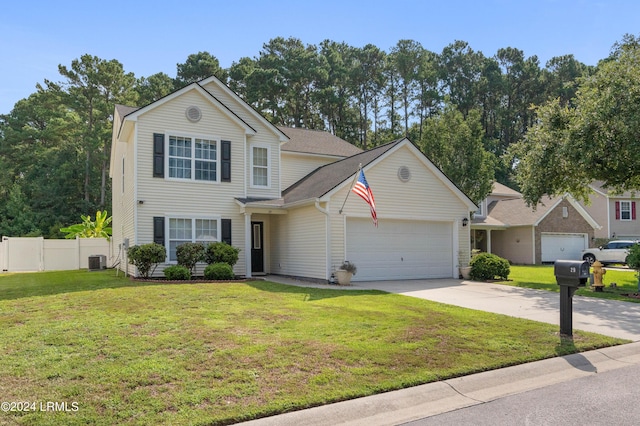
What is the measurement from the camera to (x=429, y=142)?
28.5 meters

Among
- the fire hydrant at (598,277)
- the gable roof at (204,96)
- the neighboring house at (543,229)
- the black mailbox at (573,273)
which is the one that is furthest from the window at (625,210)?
the black mailbox at (573,273)

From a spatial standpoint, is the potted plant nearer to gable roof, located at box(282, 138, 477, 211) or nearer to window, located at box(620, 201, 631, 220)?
gable roof, located at box(282, 138, 477, 211)

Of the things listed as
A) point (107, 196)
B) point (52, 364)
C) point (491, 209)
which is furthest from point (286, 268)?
point (107, 196)

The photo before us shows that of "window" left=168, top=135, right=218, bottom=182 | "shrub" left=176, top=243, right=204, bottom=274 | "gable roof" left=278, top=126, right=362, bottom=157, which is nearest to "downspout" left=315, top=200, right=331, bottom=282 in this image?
"shrub" left=176, top=243, right=204, bottom=274

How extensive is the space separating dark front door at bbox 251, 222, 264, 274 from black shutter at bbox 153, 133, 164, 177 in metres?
4.55

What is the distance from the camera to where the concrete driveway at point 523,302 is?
→ 29.0 feet

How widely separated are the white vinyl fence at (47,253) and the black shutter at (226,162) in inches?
438

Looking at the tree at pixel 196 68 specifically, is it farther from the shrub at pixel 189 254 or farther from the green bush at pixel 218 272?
the green bush at pixel 218 272

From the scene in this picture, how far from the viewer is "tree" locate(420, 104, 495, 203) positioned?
27.0m

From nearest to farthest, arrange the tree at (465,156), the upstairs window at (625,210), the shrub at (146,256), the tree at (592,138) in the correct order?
the tree at (592,138), the shrub at (146,256), the tree at (465,156), the upstairs window at (625,210)

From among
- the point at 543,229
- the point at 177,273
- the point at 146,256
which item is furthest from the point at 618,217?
the point at 146,256

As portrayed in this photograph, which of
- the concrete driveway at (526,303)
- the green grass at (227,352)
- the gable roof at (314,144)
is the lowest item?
the concrete driveway at (526,303)

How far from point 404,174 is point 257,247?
6.81 m

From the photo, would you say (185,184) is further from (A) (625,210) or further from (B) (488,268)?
(A) (625,210)
